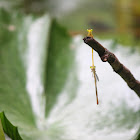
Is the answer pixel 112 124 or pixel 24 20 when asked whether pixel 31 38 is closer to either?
pixel 24 20

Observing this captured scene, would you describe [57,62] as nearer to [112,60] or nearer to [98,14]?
[112,60]

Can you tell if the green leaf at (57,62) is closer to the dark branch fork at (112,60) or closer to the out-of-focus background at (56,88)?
the out-of-focus background at (56,88)

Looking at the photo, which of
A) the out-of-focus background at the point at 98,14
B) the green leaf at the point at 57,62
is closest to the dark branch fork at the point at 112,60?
the green leaf at the point at 57,62

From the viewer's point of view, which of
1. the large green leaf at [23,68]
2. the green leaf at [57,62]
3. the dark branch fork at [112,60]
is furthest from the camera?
the green leaf at [57,62]

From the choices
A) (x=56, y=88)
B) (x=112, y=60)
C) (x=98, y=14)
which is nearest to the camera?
(x=112, y=60)

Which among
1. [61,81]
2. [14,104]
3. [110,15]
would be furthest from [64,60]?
[110,15]

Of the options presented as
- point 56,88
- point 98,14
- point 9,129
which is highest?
point 98,14

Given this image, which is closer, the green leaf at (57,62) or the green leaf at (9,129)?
the green leaf at (9,129)

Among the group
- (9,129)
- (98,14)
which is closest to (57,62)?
(9,129)
